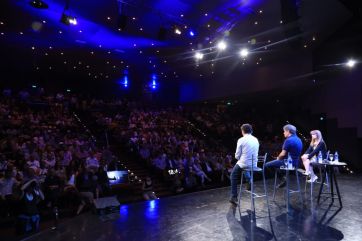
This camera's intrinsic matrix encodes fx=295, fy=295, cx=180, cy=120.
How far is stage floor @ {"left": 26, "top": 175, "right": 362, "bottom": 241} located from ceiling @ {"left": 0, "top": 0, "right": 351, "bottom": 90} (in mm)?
5337

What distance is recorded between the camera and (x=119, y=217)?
4930 mm

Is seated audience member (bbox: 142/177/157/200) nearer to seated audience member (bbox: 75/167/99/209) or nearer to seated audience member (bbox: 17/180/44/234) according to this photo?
seated audience member (bbox: 75/167/99/209)

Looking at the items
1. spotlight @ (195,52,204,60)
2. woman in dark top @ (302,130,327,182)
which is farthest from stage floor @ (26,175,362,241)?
spotlight @ (195,52,204,60)

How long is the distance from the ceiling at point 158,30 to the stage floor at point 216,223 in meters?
5.34

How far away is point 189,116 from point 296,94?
5.62 metres

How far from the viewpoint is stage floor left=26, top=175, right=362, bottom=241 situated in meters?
3.66

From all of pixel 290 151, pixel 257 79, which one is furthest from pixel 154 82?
pixel 290 151

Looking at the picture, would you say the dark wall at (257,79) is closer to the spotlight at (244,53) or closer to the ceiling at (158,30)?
the ceiling at (158,30)

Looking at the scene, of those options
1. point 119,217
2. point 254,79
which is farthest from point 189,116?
point 119,217

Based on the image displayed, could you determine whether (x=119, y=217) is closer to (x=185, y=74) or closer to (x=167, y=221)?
(x=167, y=221)

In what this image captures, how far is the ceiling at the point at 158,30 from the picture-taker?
8.33 metres

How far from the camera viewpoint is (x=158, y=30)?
1017 cm

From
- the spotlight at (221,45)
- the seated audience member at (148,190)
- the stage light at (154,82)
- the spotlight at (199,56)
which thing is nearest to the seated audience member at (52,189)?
the seated audience member at (148,190)

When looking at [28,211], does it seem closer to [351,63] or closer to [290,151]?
[290,151]
